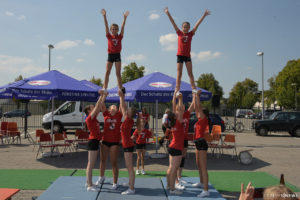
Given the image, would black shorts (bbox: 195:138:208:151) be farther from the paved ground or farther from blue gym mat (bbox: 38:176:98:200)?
the paved ground

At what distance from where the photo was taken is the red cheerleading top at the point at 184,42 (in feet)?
19.0

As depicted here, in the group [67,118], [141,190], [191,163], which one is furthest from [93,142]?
[67,118]

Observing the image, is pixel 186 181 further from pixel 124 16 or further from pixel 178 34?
pixel 124 16

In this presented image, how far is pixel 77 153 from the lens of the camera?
10539 mm

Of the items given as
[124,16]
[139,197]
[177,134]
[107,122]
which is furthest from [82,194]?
[124,16]

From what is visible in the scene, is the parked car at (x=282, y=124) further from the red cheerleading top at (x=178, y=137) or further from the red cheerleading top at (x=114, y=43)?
the red cheerleading top at (x=114, y=43)

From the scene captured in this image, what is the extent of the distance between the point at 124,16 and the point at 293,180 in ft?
19.7

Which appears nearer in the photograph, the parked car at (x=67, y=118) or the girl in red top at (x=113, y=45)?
the girl in red top at (x=113, y=45)

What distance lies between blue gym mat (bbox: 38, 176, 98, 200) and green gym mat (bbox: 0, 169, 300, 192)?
0.65 m

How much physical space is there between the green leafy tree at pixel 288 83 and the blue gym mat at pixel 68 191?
1678 inches

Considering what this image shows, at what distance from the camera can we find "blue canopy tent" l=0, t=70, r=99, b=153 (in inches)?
344

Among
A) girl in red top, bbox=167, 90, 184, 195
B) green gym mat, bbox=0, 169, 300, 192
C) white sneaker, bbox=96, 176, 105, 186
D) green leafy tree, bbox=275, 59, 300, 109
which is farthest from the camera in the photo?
green leafy tree, bbox=275, 59, 300, 109

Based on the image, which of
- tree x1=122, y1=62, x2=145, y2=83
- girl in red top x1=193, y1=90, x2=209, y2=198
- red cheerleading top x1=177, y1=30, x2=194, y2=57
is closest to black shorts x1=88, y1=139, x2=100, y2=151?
girl in red top x1=193, y1=90, x2=209, y2=198

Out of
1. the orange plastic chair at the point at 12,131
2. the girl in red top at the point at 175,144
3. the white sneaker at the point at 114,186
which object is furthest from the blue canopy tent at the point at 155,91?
the orange plastic chair at the point at 12,131
